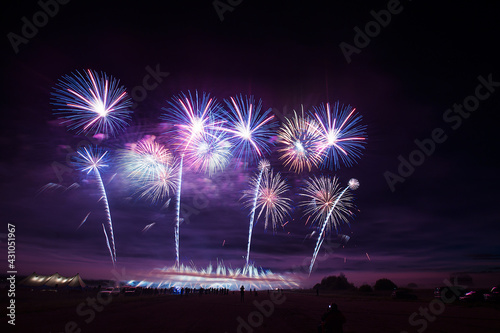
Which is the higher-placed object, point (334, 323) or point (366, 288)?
point (334, 323)

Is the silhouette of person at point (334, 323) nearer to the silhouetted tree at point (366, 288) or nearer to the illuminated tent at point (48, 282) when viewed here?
the illuminated tent at point (48, 282)

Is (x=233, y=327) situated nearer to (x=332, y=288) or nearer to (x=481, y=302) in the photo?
(x=481, y=302)

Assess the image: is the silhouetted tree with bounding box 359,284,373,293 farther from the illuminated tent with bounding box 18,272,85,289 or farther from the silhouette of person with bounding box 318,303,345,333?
the silhouette of person with bounding box 318,303,345,333

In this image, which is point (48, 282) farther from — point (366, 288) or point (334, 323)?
point (366, 288)

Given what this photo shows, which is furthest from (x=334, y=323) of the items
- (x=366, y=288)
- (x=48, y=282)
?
(x=366, y=288)

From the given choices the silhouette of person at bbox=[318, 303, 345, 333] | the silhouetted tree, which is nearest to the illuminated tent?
the silhouette of person at bbox=[318, 303, 345, 333]

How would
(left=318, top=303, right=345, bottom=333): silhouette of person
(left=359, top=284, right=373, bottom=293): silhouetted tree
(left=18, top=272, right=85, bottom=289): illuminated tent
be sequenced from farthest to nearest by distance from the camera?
(left=359, top=284, right=373, bottom=293): silhouetted tree, (left=18, top=272, right=85, bottom=289): illuminated tent, (left=318, top=303, right=345, bottom=333): silhouette of person

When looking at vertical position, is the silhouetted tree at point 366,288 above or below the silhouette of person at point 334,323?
below

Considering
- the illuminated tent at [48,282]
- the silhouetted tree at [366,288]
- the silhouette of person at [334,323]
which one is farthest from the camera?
the silhouetted tree at [366,288]

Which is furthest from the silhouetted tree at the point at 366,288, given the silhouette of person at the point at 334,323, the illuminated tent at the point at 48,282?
the silhouette of person at the point at 334,323
